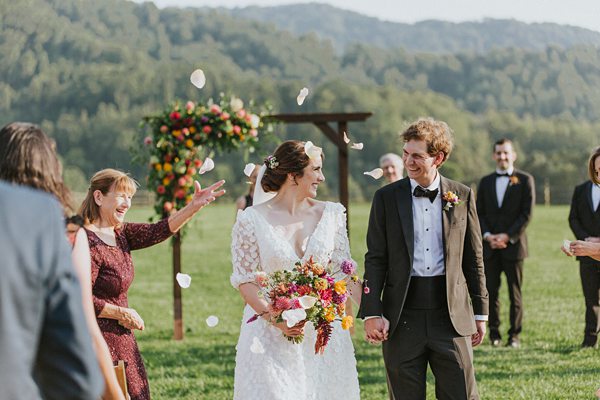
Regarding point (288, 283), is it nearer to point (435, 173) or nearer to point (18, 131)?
point (435, 173)

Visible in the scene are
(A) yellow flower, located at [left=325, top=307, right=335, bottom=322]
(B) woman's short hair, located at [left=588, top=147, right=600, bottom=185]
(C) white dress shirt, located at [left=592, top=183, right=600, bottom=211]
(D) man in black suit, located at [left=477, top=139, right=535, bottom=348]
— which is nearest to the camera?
(A) yellow flower, located at [left=325, top=307, right=335, bottom=322]

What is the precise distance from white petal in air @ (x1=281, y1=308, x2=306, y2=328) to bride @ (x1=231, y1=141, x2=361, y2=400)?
173mm

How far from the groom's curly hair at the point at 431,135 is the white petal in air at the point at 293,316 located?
3.90ft

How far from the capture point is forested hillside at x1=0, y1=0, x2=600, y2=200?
74.4 meters

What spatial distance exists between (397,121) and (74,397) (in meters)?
82.0

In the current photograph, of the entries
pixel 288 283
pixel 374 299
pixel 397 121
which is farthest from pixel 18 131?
pixel 397 121

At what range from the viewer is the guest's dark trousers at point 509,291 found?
10.5m

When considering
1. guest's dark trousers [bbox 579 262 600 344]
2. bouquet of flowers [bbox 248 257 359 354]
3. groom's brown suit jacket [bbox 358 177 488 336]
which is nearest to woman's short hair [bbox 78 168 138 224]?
bouquet of flowers [bbox 248 257 359 354]

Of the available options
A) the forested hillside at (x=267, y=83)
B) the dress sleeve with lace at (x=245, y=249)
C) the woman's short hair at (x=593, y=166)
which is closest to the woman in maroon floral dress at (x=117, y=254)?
the dress sleeve with lace at (x=245, y=249)

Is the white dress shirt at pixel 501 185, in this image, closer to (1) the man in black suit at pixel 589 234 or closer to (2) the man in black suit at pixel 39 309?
(1) the man in black suit at pixel 589 234

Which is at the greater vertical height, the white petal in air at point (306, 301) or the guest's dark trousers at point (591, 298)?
the white petal in air at point (306, 301)

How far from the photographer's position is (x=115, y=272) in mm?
5371

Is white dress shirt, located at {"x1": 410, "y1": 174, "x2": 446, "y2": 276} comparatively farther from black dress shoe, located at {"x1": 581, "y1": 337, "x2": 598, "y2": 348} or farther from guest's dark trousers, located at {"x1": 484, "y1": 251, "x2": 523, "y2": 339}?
black dress shoe, located at {"x1": 581, "y1": 337, "x2": 598, "y2": 348}

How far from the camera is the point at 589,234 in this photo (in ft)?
33.9
